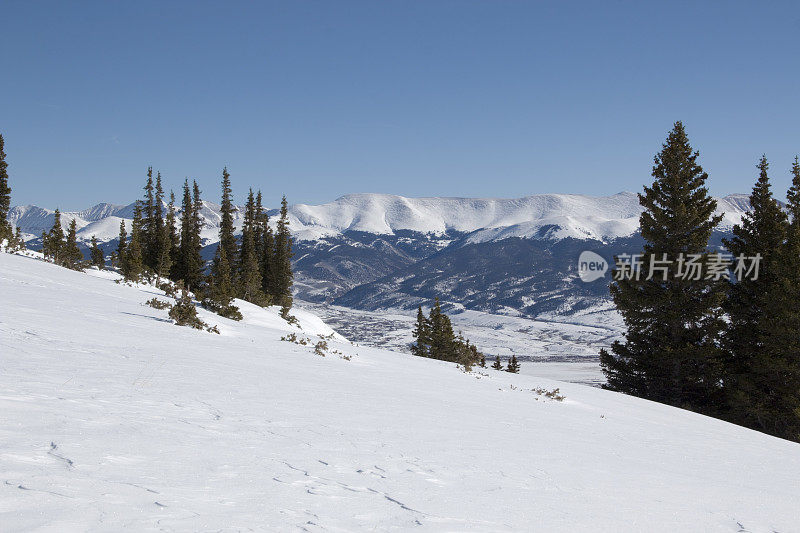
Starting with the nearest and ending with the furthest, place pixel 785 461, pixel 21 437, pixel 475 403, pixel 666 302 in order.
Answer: pixel 21 437 → pixel 785 461 → pixel 475 403 → pixel 666 302

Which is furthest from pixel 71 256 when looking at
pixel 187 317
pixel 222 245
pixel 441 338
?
pixel 441 338

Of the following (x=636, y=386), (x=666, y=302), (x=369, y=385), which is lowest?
(x=636, y=386)

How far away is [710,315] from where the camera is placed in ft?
90.8

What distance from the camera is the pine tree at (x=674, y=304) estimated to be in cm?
2747

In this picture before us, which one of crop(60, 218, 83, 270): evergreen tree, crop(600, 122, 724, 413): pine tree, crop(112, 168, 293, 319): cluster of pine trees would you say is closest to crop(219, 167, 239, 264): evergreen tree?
crop(112, 168, 293, 319): cluster of pine trees

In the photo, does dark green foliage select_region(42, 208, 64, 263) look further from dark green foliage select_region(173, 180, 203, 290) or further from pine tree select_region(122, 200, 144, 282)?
dark green foliage select_region(173, 180, 203, 290)

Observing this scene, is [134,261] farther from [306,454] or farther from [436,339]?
[306,454]

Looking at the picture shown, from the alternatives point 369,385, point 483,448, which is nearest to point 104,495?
point 483,448

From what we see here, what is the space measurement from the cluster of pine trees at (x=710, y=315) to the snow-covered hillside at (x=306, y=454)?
17.1 m

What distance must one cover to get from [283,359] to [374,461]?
7547 mm

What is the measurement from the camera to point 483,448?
6.61m

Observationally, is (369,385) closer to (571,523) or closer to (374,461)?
(374,461)

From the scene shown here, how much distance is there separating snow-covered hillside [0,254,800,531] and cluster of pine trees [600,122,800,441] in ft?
A: 56.3

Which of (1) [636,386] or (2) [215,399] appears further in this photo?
(1) [636,386]
